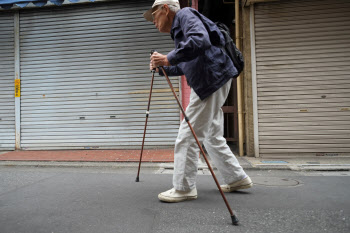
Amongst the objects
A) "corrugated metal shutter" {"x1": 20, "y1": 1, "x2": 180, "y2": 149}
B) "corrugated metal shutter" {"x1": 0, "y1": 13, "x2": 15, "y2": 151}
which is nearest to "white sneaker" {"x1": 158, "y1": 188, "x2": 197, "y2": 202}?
"corrugated metal shutter" {"x1": 20, "y1": 1, "x2": 180, "y2": 149}

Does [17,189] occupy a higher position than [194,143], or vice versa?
[194,143]

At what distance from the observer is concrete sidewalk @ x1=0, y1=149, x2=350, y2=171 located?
4828 millimetres

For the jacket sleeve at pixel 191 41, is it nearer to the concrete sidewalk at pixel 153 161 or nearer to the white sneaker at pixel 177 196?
the white sneaker at pixel 177 196

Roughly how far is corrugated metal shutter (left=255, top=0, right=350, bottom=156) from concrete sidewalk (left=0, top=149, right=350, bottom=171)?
52 centimetres

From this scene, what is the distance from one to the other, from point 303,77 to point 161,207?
5.10m

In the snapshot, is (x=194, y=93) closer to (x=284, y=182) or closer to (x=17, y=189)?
(x=284, y=182)

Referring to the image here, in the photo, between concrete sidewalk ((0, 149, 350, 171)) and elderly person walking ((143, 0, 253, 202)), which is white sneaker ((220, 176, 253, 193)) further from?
concrete sidewalk ((0, 149, 350, 171))

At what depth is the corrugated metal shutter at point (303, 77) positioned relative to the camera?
5941mm

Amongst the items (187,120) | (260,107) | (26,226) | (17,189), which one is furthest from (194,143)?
(260,107)

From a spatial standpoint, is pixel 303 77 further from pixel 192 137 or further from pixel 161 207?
pixel 161 207

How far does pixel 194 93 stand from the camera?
2.73 metres

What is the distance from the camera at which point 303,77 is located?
6070 mm

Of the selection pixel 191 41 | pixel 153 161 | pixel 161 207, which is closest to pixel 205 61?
pixel 191 41

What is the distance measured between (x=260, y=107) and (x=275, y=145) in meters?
0.99
